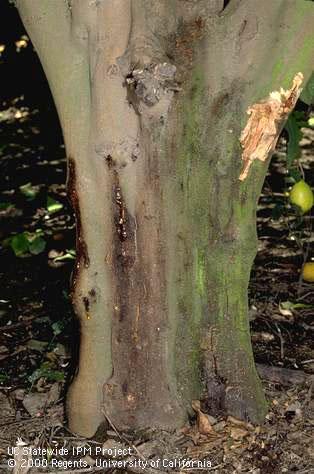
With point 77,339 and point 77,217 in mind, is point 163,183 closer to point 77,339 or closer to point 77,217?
point 77,217

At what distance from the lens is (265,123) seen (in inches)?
97.0

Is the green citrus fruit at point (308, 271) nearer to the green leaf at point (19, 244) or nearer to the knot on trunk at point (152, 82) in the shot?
the green leaf at point (19, 244)

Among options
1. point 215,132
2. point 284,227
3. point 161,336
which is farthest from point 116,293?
point 284,227

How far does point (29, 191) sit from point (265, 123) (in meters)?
3.22

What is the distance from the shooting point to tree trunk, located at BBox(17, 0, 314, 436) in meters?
2.34

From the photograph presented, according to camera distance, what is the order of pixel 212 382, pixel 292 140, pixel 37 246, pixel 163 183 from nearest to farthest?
pixel 163 183 → pixel 212 382 → pixel 292 140 → pixel 37 246

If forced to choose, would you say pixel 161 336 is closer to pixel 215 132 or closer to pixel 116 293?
pixel 116 293

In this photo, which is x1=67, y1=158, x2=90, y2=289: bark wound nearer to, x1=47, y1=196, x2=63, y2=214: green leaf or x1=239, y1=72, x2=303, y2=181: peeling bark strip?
x1=239, y1=72, x2=303, y2=181: peeling bark strip

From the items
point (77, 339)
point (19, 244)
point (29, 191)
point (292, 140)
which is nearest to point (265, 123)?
point (292, 140)

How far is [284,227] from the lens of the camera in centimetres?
461

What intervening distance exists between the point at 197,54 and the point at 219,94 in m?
0.13

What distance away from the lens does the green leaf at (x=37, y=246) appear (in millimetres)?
4281

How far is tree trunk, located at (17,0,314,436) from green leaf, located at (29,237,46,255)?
166cm

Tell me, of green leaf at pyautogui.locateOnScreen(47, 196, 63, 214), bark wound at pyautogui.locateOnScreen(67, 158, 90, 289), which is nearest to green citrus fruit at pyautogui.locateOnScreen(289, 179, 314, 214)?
bark wound at pyautogui.locateOnScreen(67, 158, 90, 289)
